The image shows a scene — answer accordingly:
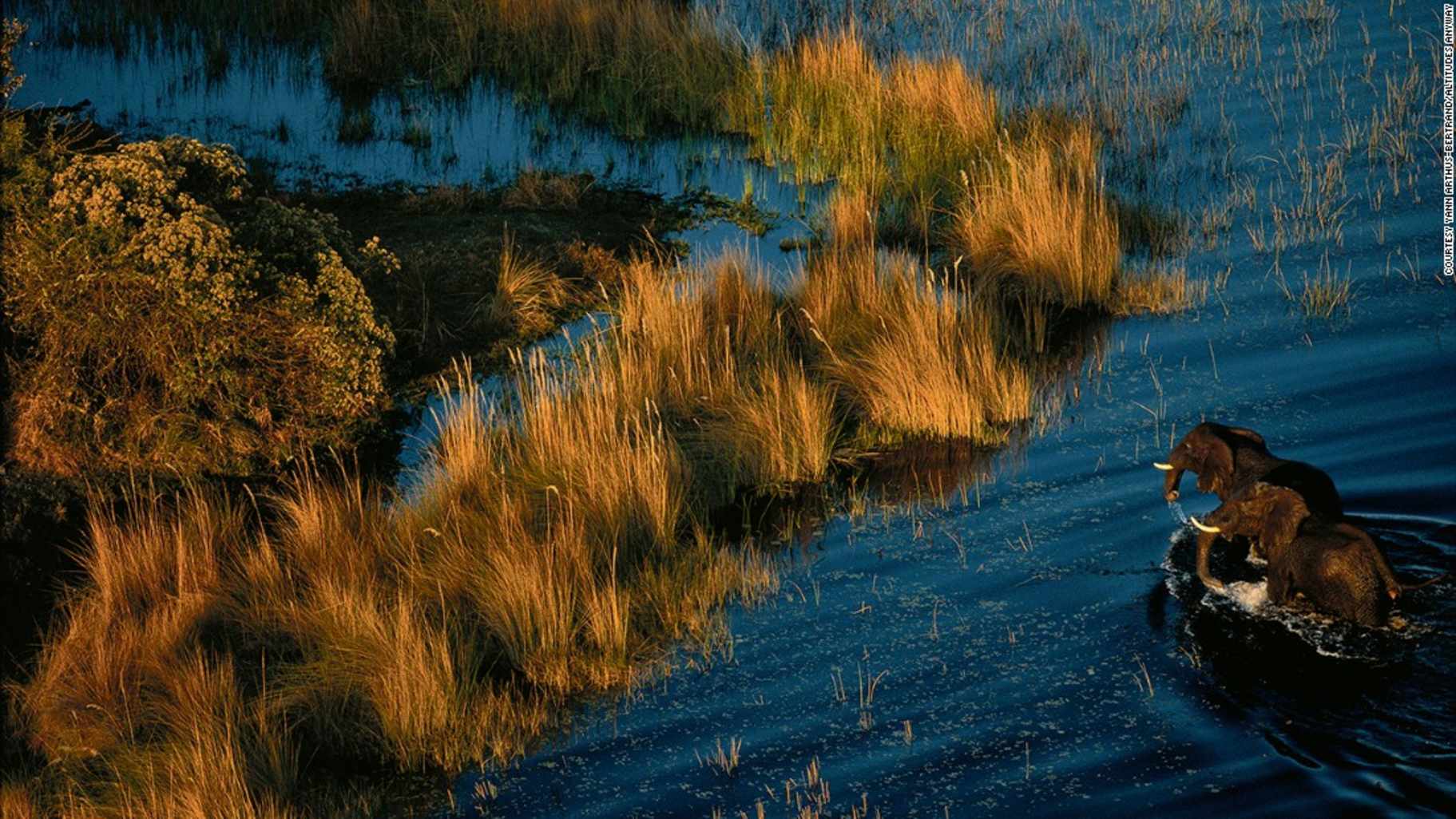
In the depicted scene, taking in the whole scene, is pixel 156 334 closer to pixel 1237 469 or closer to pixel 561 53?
pixel 1237 469

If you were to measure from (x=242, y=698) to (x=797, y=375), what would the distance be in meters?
4.36

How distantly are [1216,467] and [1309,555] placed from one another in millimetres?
978

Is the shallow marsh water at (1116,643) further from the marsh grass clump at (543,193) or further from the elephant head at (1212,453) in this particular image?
the marsh grass clump at (543,193)

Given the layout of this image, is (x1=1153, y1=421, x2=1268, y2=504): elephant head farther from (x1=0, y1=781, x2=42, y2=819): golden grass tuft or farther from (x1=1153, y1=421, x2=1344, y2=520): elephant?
(x1=0, y1=781, x2=42, y2=819): golden grass tuft

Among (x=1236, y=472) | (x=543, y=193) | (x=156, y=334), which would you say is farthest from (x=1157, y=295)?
(x=156, y=334)

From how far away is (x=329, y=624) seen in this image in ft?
26.3

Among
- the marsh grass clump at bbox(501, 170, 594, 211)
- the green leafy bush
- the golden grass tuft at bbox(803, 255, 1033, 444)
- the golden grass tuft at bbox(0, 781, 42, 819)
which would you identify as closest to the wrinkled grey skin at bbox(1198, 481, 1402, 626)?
the golden grass tuft at bbox(803, 255, 1033, 444)

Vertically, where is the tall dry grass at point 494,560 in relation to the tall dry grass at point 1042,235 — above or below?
below

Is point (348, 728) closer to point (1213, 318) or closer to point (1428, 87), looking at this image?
point (1213, 318)

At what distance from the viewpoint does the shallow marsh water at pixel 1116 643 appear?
6746 mm

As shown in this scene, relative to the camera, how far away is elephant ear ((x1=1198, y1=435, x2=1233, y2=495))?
829 cm

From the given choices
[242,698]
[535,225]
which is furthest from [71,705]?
[535,225]

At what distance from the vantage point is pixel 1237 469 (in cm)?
825

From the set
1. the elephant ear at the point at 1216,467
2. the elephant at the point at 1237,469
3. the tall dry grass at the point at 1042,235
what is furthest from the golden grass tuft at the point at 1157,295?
the elephant ear at the point at 1216,467
